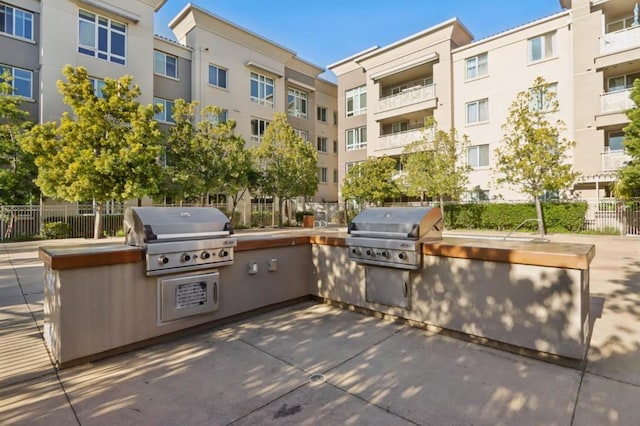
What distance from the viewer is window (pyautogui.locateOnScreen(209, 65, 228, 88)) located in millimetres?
23531

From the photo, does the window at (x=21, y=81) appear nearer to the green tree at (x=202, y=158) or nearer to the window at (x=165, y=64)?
the window at (x=165, y=64)

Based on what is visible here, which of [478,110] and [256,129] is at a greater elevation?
[256,129]

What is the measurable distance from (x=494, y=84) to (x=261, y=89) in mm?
16738

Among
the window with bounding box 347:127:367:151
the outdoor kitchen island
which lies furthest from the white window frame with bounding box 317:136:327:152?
the outdoor kitchen island

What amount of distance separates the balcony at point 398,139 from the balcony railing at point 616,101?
950 cm

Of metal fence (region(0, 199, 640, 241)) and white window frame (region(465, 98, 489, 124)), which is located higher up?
white window frame (region(465, 98, 489, 124))

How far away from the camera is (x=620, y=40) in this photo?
16.8 metres

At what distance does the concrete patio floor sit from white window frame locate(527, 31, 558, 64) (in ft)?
66.3

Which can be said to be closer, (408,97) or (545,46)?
(545,46)

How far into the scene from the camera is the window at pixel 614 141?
17578 millimetres

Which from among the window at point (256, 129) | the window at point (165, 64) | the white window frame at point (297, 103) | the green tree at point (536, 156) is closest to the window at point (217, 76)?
the window at point (165, 64)

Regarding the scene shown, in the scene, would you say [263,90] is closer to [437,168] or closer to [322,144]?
[322,144]

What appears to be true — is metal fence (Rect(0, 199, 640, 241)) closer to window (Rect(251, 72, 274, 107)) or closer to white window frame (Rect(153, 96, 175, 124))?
white window frame (Rect(153, 96, 175, 124))

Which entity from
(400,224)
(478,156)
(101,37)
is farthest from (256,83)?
(400,224)
